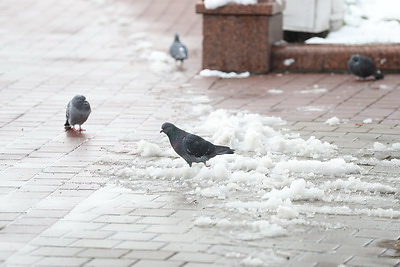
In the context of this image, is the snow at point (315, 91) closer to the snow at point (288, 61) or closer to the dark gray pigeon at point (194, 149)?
the snow at point (288, 61)

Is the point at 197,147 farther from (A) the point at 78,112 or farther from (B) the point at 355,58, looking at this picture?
(B) the point at 355,58


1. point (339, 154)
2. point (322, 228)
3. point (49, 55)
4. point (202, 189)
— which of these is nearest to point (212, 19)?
point (49, 55)

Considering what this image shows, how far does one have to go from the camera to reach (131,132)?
805 centimetres

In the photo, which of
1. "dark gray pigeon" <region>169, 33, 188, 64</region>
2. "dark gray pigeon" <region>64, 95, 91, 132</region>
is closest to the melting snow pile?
"dark gray pigeon" <region>64, 95, 91, 132</region>

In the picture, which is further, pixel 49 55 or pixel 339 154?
pixel 49 55

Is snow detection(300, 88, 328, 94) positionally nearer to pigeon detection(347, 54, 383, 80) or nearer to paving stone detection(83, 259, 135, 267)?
pigeon detection(347, 54, 383, 80)

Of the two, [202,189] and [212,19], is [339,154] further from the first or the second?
[212,19]

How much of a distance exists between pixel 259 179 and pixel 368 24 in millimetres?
6131

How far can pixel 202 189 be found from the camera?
622 cm

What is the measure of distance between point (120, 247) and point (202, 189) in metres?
1.29

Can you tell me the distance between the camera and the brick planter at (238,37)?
10672 mm

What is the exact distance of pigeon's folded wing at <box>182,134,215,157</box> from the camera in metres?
6.46

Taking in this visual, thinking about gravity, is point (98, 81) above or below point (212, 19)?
below

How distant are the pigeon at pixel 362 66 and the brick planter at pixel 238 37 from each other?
3.78 feet
